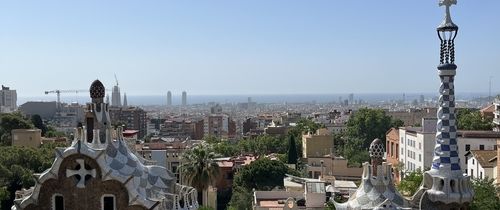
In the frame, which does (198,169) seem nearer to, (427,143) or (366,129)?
(427,143)

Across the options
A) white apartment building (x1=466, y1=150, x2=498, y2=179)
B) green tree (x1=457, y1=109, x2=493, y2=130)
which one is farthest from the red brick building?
white apartment building (x1=466, y1=150, x2=498, y2=179)

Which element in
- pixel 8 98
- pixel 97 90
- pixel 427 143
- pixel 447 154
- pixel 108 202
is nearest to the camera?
pixel 447 154

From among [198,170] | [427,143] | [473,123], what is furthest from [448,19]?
[473,123]

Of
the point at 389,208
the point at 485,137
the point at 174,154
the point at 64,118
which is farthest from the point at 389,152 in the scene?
the point at 64,118

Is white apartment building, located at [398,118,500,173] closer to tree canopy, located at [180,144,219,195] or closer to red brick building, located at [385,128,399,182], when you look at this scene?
red brick building, located at [385,128,399,182]

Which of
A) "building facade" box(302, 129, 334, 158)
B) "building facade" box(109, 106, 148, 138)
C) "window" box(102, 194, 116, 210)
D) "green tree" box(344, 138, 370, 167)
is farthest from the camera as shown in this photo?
"building facade" box(109, 106, 148, 138)

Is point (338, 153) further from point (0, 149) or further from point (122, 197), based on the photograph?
point (122, 197)

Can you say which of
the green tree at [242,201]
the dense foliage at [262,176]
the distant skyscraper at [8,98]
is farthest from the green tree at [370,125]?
the distant skyscraper at [8,98]
